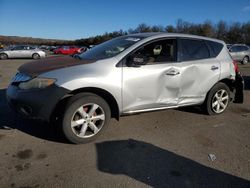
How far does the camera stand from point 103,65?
13.5 feet

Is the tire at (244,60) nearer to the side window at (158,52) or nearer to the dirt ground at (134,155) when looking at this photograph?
the dirt ground at (134,155)

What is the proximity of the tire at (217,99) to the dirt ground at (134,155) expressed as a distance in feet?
0.93

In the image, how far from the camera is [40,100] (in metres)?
3.79

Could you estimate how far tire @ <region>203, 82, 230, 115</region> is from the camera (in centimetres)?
542

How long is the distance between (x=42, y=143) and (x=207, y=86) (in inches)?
127

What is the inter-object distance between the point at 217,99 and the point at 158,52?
5.74ft

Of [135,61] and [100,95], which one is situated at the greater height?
[135,61]

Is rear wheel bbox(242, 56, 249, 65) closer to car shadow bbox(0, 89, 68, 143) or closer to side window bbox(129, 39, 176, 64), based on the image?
side window bbox(129, 39, 176, 64)

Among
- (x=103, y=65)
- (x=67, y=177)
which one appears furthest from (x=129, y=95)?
(x=67, y=177)

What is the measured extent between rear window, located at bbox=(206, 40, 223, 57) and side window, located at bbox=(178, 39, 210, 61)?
13 centimetres

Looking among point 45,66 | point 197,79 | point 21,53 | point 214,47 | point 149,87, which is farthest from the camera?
point 21,53

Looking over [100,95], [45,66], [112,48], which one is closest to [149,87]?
[100,95]

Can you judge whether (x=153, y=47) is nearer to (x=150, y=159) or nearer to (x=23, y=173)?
(x=150, y=159)

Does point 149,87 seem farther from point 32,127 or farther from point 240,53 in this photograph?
point 240,53
